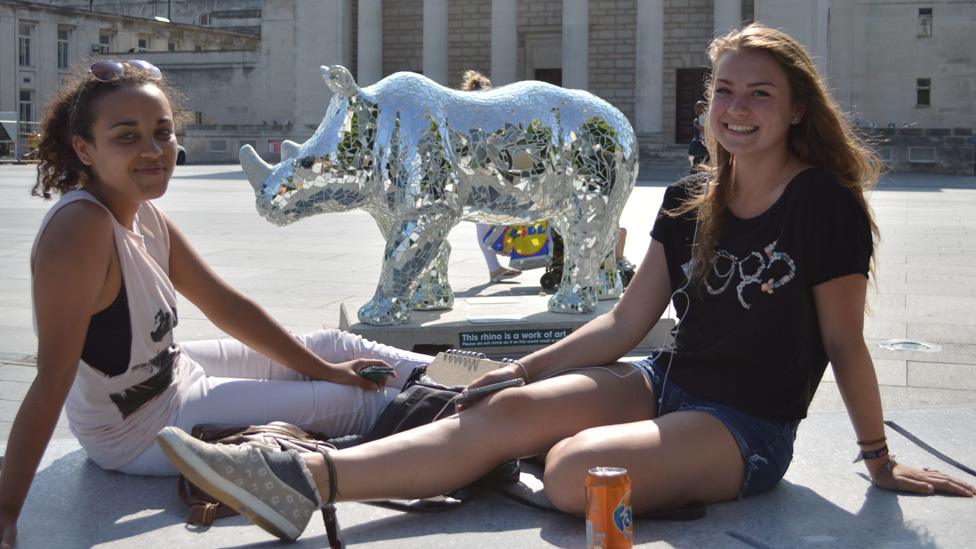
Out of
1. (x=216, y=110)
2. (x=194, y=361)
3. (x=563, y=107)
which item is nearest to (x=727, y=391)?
(x=194, y=361)

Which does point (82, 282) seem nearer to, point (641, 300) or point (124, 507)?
point (124, 507)

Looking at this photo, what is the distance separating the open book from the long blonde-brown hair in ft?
2.93

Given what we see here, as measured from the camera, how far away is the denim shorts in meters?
3.69

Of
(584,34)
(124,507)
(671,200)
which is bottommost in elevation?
(124,507)

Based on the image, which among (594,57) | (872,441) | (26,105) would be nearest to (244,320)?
(872,441)

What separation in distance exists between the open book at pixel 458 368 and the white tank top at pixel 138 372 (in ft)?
3.13

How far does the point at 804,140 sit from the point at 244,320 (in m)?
2.13

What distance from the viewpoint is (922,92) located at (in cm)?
4100

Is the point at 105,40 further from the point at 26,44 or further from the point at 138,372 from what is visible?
the point at 138,372

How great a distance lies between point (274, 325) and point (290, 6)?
4477 centimetres

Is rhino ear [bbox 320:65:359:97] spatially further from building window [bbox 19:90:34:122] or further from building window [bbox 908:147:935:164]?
building window [bbox 19:90:34:122]

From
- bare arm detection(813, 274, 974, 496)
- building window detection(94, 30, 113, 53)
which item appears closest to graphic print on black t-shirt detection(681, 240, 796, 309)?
bare arm detection(813, 274, 974, 496)

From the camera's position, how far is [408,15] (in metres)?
46.6

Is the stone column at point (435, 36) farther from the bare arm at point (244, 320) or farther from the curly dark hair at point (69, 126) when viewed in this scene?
the curly dark hair at point (69, 126)
